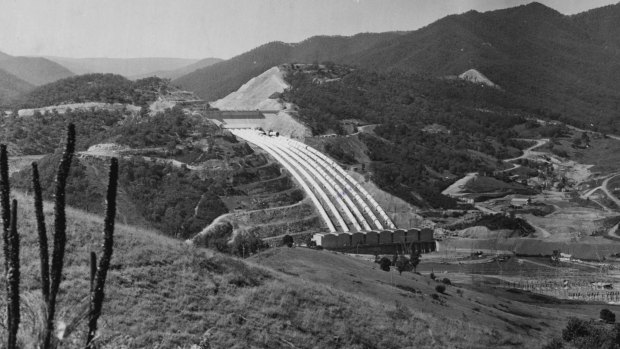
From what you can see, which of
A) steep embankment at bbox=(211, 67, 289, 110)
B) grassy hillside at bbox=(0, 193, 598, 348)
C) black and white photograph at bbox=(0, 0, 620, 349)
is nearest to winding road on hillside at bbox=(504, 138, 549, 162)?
black and white photograph at bbox=(0, 0, 620, 349)

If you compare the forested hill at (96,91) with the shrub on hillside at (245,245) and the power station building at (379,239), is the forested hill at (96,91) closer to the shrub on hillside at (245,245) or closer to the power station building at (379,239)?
the power station building at (379,239)

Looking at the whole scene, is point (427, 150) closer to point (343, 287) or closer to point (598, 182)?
point (598, 182)

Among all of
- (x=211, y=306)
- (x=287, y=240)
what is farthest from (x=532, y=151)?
(x=211, y=306)

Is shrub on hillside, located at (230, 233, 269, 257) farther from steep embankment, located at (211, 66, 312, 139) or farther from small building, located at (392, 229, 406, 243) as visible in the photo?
steep embankment, located at (211, 66, 312, 139)

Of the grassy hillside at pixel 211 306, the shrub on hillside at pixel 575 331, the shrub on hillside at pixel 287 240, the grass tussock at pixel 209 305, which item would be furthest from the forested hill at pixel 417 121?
the grass tussock at pixel 209 305

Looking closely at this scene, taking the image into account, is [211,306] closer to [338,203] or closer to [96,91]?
[338,203]

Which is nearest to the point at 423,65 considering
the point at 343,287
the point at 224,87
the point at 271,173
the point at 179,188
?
the point at 224,87
